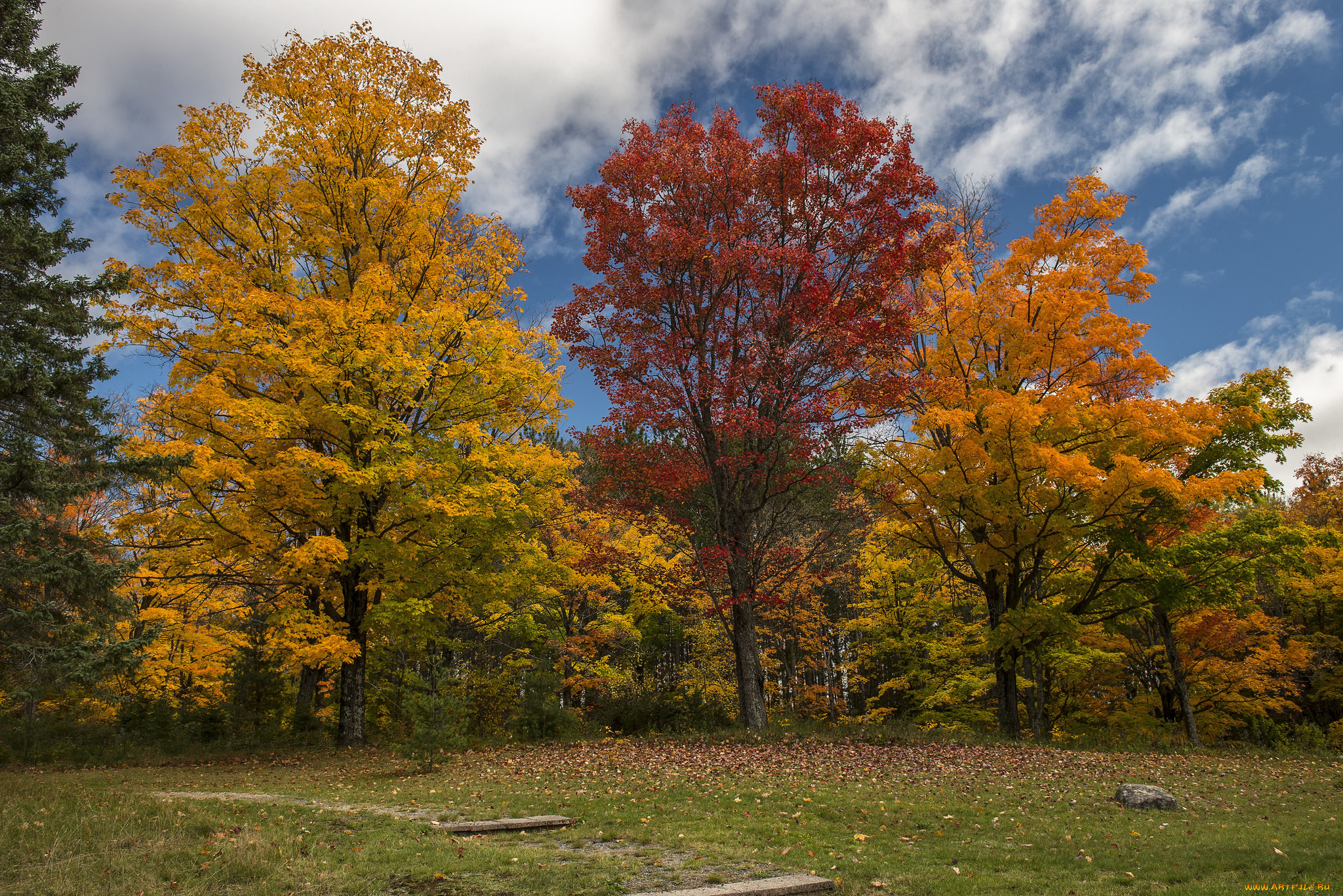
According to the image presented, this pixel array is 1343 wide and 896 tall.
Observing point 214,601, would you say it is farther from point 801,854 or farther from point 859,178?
point 859,178

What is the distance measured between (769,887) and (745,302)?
454 inches

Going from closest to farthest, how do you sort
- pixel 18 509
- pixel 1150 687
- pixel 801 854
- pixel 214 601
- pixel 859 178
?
pixel 801 854, pixel 18 509, pixel 859 178, pixel 214 601, pixel 1150 687

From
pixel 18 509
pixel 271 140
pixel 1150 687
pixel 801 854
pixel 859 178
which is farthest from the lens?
pixel 1150 687

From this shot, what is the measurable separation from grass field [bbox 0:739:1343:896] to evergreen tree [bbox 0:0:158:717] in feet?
6.76

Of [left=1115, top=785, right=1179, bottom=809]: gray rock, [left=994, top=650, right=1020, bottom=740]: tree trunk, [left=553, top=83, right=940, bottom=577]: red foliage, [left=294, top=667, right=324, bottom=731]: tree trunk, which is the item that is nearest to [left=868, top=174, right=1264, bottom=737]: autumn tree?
[left=994, top=650, right=1020, bottom=740]: tree trunk

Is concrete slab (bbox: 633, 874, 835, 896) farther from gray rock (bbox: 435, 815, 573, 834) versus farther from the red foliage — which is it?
the red foliage

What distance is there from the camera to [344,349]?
1374 centimetres

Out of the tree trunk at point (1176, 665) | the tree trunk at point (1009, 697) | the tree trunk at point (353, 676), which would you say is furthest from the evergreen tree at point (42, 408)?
the tree trunk at point (1176, 665)

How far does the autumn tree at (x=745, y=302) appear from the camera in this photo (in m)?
13.5

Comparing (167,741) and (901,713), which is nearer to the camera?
(167,741)

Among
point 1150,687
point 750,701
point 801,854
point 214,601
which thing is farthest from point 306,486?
point 1150,687

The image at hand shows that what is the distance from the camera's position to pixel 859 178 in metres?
13.8

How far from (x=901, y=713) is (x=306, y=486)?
24553 mm

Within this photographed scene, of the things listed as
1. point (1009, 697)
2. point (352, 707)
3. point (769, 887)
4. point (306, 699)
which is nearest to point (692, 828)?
point (769, 887)
